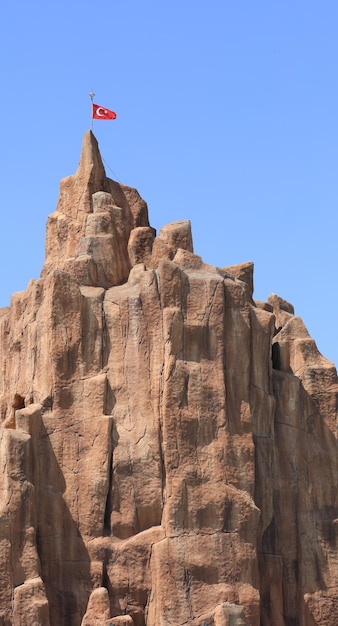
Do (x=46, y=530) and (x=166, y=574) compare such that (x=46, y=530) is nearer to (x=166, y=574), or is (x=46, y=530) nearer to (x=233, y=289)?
(x=166, y=574)

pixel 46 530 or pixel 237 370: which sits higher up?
pixel 237 370

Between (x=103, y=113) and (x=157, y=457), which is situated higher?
(x=103, y=113)

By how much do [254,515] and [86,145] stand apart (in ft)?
55.1

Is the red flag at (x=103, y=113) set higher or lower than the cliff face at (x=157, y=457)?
higher

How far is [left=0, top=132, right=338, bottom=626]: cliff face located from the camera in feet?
232

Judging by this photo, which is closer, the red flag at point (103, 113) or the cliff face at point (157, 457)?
the cliff face at point (157, 457)

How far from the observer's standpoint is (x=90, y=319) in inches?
2906

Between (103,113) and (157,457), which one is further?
(103,113)

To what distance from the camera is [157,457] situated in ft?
236

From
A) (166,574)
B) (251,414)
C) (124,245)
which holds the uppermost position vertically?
(124,245)

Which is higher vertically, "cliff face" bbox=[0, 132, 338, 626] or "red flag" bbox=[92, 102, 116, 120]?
"red flag" bbox=[92, 102, 116, 120]

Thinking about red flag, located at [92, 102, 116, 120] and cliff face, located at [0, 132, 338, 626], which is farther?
red flag, located at [92, 102, 116, 120]

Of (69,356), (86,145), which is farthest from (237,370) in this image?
(86,145)

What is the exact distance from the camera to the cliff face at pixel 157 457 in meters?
70.6
